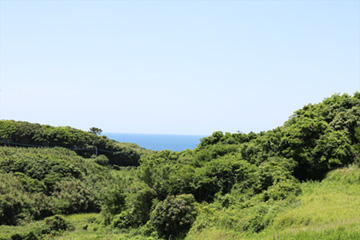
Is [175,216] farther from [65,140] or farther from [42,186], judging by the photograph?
[65,140]

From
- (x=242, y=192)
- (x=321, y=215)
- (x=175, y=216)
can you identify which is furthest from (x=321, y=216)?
(x=175, y=216)

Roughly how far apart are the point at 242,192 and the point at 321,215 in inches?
438

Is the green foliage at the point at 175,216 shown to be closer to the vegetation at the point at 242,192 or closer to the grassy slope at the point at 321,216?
the vegetation at the point at 242,192

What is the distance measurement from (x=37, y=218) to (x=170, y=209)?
1129 inches

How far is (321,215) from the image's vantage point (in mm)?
15172

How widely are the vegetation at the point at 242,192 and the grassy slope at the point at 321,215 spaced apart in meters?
0.05

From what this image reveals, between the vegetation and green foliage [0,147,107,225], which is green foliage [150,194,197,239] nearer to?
the vegetation

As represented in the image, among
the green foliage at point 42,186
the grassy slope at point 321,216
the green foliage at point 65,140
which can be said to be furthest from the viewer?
the green foliage at point 65,140

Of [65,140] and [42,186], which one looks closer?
[42,186]

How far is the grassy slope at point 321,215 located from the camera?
1305cm

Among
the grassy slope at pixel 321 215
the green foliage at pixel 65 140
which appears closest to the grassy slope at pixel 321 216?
the grassy slope at pixel 321 215

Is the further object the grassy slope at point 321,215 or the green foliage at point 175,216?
the green foliage at point 175,216

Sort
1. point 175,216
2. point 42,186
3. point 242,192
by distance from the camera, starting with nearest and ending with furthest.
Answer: point 175,216 → point 242,192 → point 42,186

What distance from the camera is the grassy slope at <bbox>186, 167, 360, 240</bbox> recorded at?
1305 centimetres
